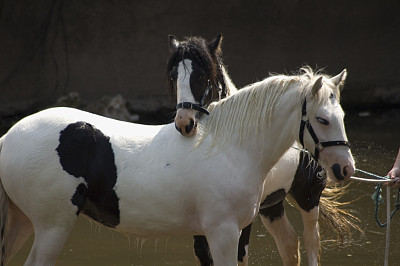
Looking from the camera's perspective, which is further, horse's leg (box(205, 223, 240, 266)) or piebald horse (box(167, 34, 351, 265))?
piebald horse (box(167, 34, 351, 265))

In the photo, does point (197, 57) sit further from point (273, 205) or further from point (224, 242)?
point (273, 205)

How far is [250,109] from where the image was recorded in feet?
11.5

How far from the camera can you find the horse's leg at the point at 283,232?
455cm

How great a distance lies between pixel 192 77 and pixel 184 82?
55 millimetres

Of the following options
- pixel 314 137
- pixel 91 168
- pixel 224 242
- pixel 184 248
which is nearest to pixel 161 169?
pixel 91 168

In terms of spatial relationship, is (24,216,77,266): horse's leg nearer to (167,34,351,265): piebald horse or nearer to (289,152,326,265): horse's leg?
(167,34,351,265): piebald horse

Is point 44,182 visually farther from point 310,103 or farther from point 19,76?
point 19,76

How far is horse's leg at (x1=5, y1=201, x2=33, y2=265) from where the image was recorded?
3.68m

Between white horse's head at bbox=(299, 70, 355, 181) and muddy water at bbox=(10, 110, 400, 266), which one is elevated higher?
white horse's head at bbox=(299, 70, 355, 181)

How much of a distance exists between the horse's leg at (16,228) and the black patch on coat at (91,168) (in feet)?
1.38

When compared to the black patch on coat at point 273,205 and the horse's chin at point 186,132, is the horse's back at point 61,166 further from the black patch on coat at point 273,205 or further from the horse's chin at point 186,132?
the black patch on coat at point 273,205

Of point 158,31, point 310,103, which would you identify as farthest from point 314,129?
point 158,31

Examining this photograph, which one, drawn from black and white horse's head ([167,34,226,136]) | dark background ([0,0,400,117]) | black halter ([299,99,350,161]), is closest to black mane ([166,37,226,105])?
black and white horse's head ([167,34,226,136])

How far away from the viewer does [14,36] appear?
33.2 feet
